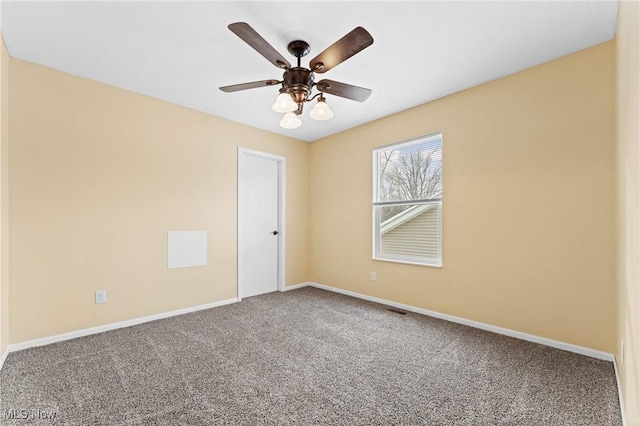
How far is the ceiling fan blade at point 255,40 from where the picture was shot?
5.36ft

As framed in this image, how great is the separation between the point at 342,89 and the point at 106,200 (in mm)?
2572

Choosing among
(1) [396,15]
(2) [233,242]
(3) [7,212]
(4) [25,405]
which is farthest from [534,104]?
(3) [7,212]

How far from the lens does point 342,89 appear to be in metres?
2.34

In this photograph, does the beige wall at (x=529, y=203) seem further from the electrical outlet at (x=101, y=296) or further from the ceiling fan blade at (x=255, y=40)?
the electrical outlet at (x=101, y=296)

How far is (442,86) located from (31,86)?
3829mm

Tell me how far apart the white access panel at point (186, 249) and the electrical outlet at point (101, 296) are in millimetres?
652

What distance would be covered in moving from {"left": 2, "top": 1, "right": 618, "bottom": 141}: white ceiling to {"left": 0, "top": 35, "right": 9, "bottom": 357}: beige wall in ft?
0.77

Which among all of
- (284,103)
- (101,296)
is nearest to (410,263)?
(284,103)

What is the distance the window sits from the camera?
3.50m

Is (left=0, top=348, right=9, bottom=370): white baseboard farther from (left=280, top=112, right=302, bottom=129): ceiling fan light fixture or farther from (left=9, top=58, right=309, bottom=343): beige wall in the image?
(left=280, top=112, right=302, bottom=129): ceiling fan light fixture

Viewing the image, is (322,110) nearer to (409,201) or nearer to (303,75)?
(303,75)

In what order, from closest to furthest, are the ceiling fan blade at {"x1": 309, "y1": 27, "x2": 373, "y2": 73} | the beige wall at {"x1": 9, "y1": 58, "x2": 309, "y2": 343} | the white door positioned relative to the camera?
the ceiling fan blade at {"x1": 309, "y1": 27, "x2": 373, "y2": 73}, the beige wall at {"x1": 9, "y1": 58, "x2": 309, "y2": 343}, the white door

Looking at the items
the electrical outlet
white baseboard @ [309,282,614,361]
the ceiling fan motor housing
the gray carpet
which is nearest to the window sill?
white baseboard @ [309,282,614,361]

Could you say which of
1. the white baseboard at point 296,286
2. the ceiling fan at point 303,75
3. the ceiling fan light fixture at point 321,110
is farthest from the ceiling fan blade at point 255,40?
the white baseboard at point 296,286
